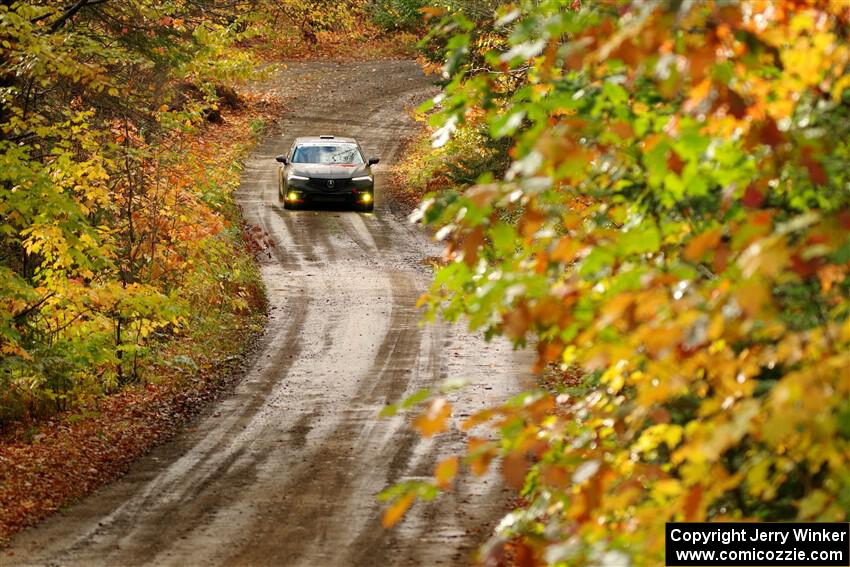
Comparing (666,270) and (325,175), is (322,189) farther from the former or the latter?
(666,270)

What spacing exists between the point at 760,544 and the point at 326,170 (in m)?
24.3

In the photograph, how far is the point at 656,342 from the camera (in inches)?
123

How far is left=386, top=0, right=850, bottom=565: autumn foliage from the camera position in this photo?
309 centimetres

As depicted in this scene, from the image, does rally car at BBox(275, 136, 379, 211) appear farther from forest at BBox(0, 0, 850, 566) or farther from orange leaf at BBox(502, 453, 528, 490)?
orange leaf at BBox(502, 453, 528, 490)

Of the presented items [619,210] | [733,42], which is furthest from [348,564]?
[733,42]

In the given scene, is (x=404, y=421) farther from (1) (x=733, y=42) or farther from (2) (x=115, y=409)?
(1) (x=733, y=42)

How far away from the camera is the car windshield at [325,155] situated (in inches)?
1108

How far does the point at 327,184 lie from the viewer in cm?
2791

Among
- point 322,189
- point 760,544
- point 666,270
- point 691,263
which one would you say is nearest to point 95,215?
point 322,189

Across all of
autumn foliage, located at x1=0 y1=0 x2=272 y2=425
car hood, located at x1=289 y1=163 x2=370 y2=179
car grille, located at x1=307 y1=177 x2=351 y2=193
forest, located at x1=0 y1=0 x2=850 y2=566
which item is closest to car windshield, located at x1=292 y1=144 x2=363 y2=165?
car hood, located at x1=289 y1=163 x2=370 y2=179

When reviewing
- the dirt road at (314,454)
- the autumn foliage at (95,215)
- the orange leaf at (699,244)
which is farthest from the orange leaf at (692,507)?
the autumn foliage at (95,215)

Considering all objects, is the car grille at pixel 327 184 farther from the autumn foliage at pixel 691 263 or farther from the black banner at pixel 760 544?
the black banner at pixel 760 544

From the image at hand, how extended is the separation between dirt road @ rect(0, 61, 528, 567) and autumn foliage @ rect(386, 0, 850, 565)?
15.3 ft

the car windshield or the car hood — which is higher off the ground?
the car windshield
